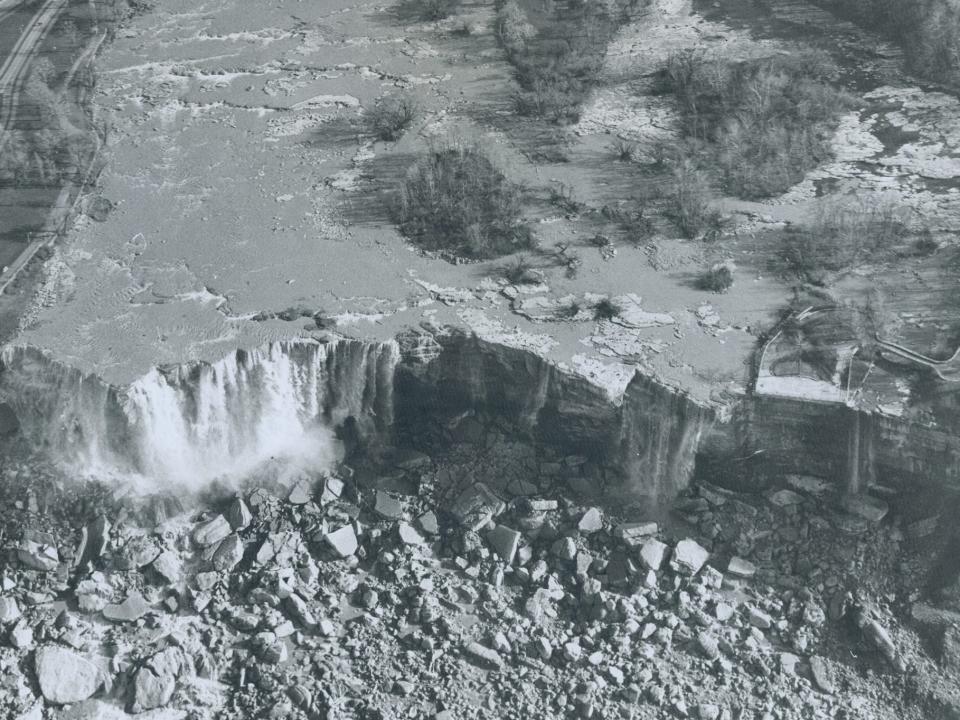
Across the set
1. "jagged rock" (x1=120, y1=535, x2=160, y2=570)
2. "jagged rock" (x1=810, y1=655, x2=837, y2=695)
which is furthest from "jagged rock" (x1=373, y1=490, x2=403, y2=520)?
"jagged rock" (x1=810, y1=655, x2=837, y2=695)

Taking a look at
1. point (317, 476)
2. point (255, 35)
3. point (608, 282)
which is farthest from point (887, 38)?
point (317, 476)

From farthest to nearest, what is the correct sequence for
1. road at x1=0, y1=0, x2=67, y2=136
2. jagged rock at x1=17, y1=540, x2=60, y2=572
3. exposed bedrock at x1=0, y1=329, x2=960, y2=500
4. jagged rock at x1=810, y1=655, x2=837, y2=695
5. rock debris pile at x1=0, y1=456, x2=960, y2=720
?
1. road at x1=0, y1=0, x2=67, y2=136
2. exposed bedrock at x1=0, y1=329, x2=960, y2=500
3. jagged rock at x1=17, y1=540, x2=60, y2=572
4. jagged rock at x1=810, y1=655, x2=837, y2=695
5. rock debris pile at x1=0, y1=456, x2=960, y2=720

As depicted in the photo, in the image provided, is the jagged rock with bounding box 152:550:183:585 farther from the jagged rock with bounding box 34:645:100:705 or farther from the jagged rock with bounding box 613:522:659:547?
the jagged rock with bounding box 613:522:659:547

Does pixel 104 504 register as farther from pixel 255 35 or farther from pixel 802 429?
pixel 255 35

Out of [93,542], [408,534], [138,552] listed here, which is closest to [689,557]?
[408,534]

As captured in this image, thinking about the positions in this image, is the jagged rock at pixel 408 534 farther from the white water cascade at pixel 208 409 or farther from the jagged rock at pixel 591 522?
the jagged rock at pixel 591 522

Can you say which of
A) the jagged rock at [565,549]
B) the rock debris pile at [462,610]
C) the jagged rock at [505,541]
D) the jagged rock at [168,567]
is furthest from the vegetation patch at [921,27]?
the jagged rock at [168,567]
